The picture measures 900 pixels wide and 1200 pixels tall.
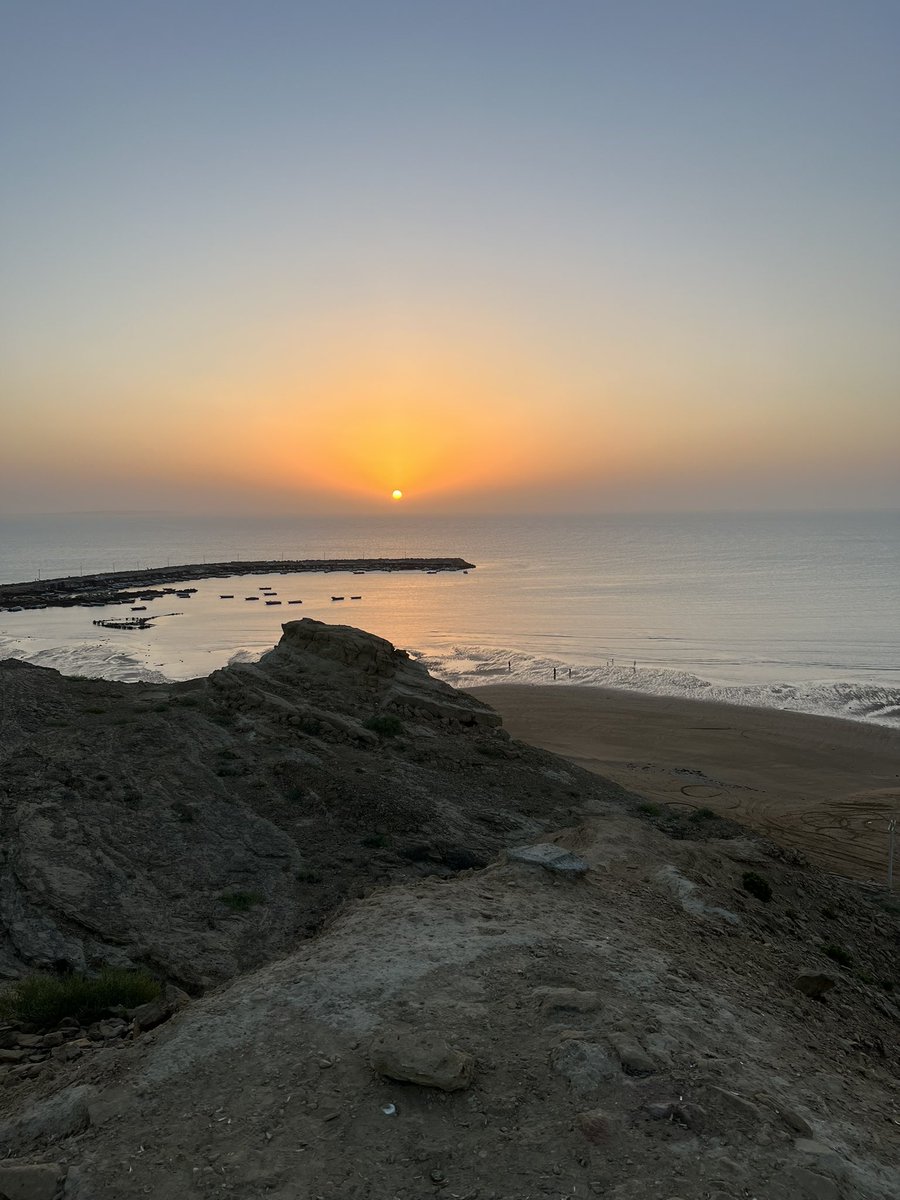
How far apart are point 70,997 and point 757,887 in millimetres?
12436

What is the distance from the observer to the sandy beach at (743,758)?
27250mm

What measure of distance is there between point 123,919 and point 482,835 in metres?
8.30

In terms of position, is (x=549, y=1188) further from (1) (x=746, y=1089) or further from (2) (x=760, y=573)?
(2) (x=760, y=573)

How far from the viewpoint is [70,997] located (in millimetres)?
10516

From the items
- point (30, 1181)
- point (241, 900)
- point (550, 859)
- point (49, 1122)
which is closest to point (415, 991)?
point (49, 1122)

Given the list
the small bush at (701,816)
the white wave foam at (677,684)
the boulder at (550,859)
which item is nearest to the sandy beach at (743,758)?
the white wave foam at (677,684)

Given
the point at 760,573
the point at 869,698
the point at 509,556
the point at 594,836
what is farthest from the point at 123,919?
the point at 509,556

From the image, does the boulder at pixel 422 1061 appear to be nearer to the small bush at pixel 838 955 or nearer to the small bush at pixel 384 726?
the small bush at pixel 838 955

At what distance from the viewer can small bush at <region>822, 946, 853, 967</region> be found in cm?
1387

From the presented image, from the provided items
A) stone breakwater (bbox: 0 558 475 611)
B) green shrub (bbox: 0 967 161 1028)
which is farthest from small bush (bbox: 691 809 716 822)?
stone breakwater (bbox: 0 558 475 611)

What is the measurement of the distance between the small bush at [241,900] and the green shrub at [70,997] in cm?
329

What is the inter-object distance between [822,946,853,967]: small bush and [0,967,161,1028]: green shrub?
11.5 metres

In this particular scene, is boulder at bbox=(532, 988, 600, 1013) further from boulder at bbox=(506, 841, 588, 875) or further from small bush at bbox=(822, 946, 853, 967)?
small bush at bbox=(822, 946, 853, 967)

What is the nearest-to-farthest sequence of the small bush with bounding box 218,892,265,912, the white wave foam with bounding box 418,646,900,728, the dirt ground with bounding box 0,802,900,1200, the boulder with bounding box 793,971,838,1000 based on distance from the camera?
the dirt ground with bounding box 0,802,900,1200 → the boulder with bounding box 793,971,838,1000 → the small bush with bounding box 218,892,265,912 → the white wave foam with bounding box 418,646,900,728
